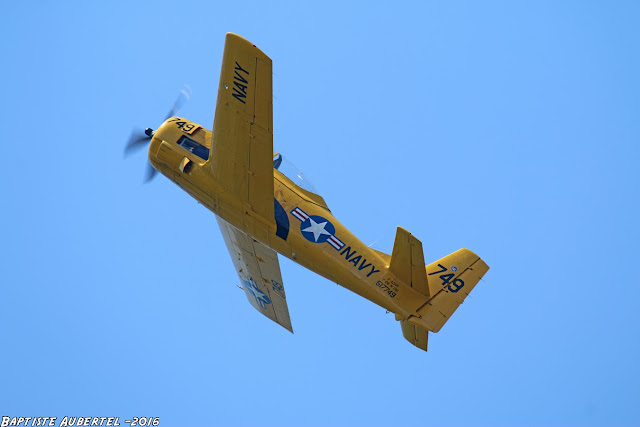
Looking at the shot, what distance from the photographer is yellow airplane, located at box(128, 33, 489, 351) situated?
12648mm

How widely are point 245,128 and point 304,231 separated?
236 cm

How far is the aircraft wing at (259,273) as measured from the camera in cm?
1625

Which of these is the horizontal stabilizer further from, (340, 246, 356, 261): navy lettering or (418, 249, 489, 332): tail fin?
(340, 246, 356, 261): navy lettering

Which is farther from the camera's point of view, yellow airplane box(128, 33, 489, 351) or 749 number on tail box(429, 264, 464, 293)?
749 number on tail box(429, 264, 464, 293)

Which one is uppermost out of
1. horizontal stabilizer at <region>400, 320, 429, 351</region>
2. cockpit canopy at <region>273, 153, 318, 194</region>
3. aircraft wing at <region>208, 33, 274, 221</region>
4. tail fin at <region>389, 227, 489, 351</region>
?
cockpit canopy at <region>273, 153, 318, 194</region>

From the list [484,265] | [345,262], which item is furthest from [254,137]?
[484,265]

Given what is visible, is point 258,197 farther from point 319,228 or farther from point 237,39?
point 237,39

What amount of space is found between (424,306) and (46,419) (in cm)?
1004

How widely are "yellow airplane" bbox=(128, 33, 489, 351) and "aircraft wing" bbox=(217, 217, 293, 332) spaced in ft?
7.22

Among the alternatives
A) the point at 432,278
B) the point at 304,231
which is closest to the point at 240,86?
the point at 304,231

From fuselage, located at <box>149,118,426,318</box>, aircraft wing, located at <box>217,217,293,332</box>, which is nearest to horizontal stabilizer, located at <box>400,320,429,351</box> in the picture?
fuselage, located at <box>149,118,426,318</box>

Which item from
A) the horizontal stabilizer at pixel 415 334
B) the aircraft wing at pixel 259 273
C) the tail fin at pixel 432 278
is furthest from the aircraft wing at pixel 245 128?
the horizontal stabilizer at pixel 415 334

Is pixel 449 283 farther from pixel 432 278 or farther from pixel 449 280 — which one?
pixel 432 278

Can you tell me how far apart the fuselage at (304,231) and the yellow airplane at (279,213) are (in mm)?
19
